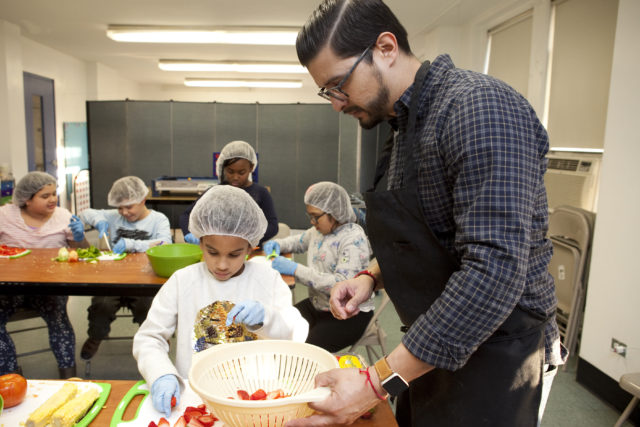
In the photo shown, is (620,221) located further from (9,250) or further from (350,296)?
(9,250)

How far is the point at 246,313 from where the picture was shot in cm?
147

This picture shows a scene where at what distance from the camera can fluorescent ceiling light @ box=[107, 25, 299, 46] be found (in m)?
6.09

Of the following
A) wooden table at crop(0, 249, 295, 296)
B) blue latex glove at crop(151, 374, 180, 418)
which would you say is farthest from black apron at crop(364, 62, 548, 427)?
wooden table at crop(0, 249, 295, 296)

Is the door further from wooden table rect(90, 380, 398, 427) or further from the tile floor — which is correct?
wooden table rect(90, 380, 398, 427)

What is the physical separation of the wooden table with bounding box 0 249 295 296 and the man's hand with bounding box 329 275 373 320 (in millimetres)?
1306

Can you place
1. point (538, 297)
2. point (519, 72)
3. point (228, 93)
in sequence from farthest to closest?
point (228, 93) → point (519, 72) → point (538, 297)

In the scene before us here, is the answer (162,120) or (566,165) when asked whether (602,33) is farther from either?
(162,120)

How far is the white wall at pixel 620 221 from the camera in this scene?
2.62 metres

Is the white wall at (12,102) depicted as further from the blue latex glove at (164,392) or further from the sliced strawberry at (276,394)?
the sliced strawberry at (276,394)

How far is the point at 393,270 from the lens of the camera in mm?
1097

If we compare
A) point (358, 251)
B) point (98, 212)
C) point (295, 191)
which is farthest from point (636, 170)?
point (295, 191)

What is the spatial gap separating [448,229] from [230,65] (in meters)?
8.22

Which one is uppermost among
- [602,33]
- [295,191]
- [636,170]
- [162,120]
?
[602,33]

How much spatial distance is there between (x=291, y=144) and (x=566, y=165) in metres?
4.80
